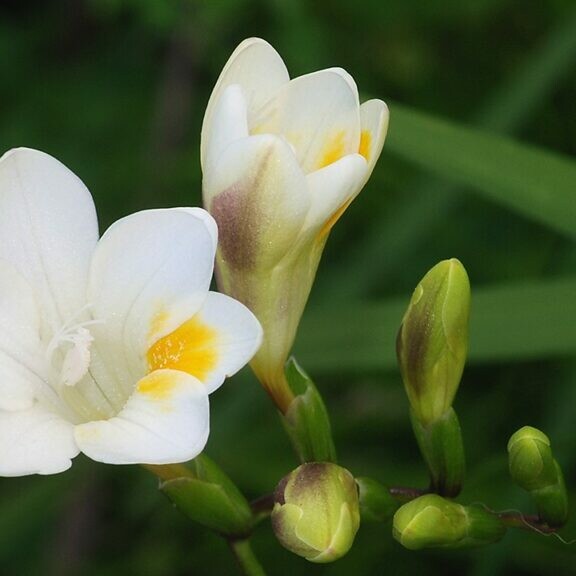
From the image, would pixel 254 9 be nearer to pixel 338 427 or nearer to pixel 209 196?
pixel 338 427

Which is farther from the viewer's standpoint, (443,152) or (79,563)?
(79,563)

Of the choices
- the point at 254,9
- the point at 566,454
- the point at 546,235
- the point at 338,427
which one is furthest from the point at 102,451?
the point at 254,9

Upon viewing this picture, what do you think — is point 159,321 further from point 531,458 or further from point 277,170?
point 531,458

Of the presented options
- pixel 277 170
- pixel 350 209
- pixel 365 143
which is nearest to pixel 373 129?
pixel 365 143

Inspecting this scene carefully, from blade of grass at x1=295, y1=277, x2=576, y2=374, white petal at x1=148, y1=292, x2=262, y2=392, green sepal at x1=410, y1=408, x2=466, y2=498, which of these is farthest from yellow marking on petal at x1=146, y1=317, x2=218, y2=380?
blade of grass at x1=295, y1=277, x2=576, y2=374

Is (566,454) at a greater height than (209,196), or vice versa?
(209,196)

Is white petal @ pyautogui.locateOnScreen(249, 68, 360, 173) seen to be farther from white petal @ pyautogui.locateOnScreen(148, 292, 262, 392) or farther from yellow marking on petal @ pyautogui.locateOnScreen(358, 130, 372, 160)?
white petal @ pyautogui.locateOnScreen(148, 292, 262, 392)

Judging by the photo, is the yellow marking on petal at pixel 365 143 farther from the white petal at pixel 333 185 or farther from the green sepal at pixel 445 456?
the green sepal at pixel 445 456

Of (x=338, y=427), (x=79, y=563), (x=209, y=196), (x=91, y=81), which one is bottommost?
(x=79, y=563)
